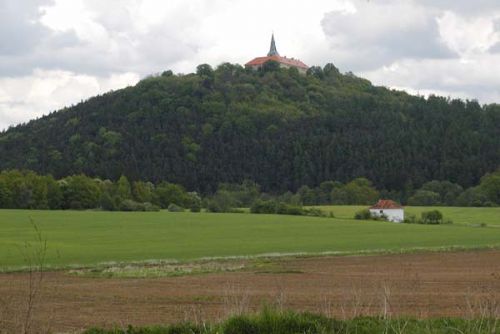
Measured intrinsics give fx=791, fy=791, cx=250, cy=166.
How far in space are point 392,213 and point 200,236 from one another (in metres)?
50.2

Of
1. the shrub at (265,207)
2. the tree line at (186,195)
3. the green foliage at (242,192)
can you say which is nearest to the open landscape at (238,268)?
the shrub at (265,207)

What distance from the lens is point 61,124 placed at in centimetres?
18588

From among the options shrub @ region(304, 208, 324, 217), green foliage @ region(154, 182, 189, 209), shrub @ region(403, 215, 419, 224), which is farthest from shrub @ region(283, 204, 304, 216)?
green foliage @ region(154, 182, 189, 209)

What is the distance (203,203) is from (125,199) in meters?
14.4

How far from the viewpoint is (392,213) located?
4843 inches

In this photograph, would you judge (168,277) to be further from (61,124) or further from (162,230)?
(61,124)

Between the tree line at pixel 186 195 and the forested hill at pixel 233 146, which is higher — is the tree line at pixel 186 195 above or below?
below

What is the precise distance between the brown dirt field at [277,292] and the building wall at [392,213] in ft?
219

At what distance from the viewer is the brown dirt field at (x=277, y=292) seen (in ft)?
68.4

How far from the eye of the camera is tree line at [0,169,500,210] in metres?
128

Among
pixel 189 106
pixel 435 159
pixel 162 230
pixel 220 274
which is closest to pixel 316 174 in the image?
pixel 435 159

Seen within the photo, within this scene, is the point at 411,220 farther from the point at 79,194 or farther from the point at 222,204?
the point at 79,194

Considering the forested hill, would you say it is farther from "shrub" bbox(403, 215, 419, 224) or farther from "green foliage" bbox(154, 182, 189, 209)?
"shrub" bbox(403, 215, 419, 224)

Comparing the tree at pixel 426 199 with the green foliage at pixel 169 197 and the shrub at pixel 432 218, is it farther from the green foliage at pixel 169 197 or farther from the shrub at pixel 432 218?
the green foliage at pixel 169 197
